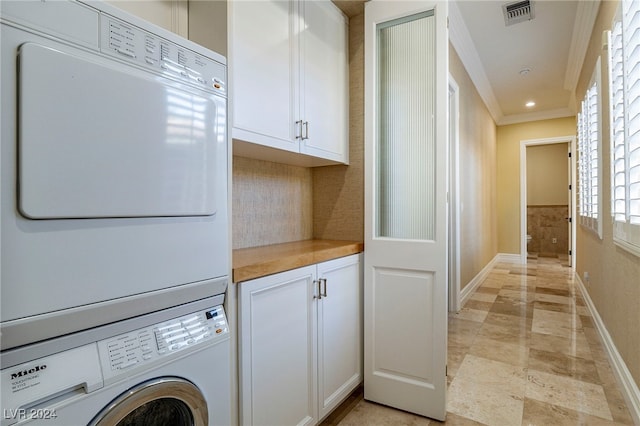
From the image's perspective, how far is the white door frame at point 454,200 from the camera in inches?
137

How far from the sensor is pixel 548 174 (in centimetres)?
755

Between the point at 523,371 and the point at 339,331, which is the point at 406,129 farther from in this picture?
the point at 523,371

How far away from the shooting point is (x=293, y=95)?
1.71 meters

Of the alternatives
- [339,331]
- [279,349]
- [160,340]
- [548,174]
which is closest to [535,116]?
[548,174]

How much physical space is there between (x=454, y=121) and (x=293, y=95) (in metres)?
2.45

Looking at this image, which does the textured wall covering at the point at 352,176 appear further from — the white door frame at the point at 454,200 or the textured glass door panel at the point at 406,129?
the white door frame at the point at 454,200

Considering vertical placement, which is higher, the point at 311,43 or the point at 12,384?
the point at 311,43

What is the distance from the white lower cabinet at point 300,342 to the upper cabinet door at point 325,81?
70 cm

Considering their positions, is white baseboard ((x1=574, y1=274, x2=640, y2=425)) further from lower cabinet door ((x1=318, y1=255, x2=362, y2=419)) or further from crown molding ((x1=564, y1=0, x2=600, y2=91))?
crown molding ((x1=564, y1=0, x2=600, y2=91))

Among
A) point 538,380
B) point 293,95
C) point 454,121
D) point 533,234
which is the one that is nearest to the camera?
point 293,95

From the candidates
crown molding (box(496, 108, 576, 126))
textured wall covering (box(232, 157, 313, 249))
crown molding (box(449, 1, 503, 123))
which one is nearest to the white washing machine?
textured wall covering (box(232, 157, 313, 249))

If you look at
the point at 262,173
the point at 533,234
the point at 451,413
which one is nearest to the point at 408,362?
the point at 451,413

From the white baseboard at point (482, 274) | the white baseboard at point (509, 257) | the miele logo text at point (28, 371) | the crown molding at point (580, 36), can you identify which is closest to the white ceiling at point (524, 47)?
the crown molding at point (580, 36)

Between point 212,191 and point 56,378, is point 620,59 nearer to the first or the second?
point 212,191
